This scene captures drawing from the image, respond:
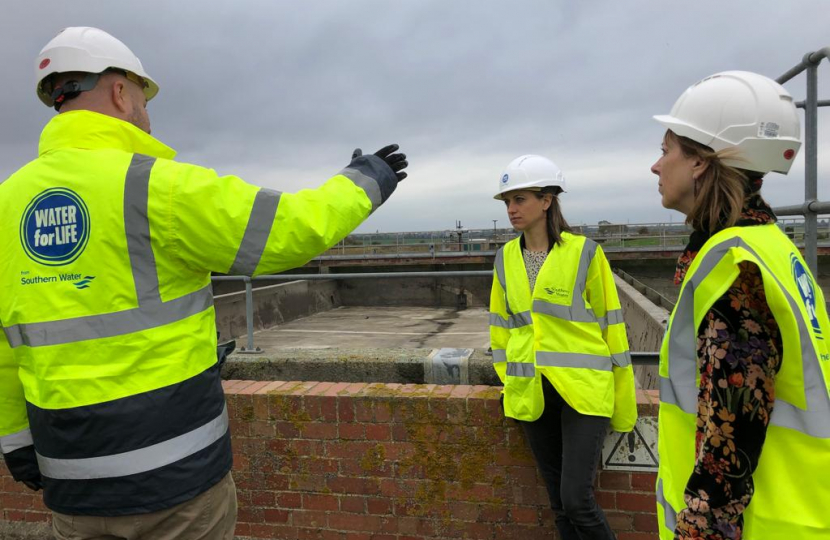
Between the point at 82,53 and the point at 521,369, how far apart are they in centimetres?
211

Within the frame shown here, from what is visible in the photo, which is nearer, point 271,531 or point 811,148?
point 811,148

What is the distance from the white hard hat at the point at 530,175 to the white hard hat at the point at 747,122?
4.10ft

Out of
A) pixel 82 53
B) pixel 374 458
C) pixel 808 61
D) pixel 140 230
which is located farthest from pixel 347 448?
pixel 808 61

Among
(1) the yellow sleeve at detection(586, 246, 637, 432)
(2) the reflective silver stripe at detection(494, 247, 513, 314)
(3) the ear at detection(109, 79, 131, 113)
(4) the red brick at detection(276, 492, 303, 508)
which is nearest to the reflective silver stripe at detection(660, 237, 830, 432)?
(1) the yellow sleeve at detection(586, 246, 637, 432)

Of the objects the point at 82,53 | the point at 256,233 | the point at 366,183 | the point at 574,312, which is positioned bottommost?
the point at 574,312

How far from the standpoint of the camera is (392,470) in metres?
3.03

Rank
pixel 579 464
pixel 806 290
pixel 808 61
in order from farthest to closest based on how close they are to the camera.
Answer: pixel 579 464, pixel 808 61, pixel 806 290

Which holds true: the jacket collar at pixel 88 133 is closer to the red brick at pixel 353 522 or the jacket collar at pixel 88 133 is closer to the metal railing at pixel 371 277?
the metal railing at pixel 371 277

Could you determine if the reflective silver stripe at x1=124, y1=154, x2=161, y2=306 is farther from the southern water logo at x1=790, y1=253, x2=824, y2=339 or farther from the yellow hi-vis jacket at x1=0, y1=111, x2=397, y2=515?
the southern water logo at x1=790, y1=253, x2=824, y2=339

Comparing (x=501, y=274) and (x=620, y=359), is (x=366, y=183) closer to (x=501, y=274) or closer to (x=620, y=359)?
(x=501, y=274)

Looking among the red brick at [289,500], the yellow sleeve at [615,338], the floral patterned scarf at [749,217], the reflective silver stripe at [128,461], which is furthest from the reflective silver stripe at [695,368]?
the red brick at [289,500]

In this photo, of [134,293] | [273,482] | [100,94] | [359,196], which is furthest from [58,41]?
[273,482]

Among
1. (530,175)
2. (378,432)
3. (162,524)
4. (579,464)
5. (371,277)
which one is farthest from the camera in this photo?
(371,277)

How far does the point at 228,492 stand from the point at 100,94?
4.64 feet
